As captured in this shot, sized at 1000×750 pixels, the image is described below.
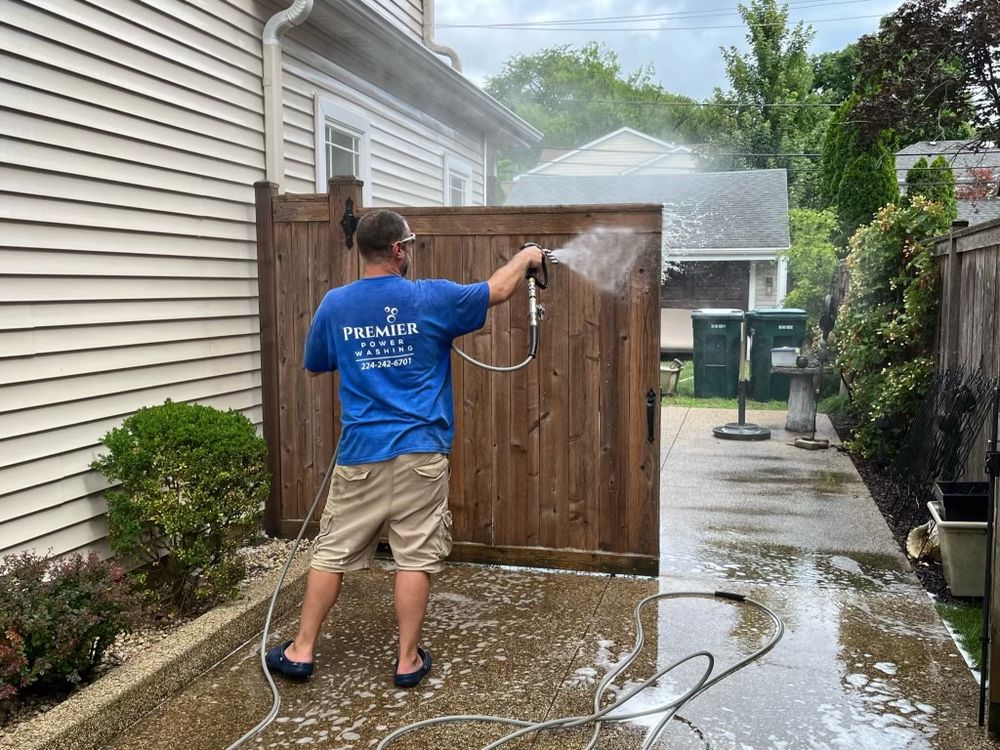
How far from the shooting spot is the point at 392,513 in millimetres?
3297

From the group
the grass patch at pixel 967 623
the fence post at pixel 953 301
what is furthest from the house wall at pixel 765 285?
the grass patch at pixel 967 623

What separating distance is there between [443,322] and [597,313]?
4.65 ft

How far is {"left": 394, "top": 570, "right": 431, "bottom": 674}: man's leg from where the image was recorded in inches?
127

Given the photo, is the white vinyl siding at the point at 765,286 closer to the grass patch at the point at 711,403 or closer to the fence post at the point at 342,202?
the grass patch at the point at 711,403

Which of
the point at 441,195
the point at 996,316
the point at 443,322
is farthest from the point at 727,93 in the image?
the point at 443,322

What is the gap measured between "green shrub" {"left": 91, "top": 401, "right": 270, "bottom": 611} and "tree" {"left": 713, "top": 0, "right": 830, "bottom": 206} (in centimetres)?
3088

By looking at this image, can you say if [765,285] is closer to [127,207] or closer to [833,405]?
[833,405]

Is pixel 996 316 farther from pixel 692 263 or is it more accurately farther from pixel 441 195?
pixel 692 263

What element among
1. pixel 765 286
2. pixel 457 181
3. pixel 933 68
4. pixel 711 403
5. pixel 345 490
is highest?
pixel 933 68

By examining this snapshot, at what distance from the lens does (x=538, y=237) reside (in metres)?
4.48

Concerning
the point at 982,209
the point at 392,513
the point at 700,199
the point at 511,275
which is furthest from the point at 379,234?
the point at 982,209

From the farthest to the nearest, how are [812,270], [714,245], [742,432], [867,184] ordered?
1. [714,245]
2. [812,270]
3. [867,184]
4. [742,432]

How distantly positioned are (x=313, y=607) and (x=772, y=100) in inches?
1326

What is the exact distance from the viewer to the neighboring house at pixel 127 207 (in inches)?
137
